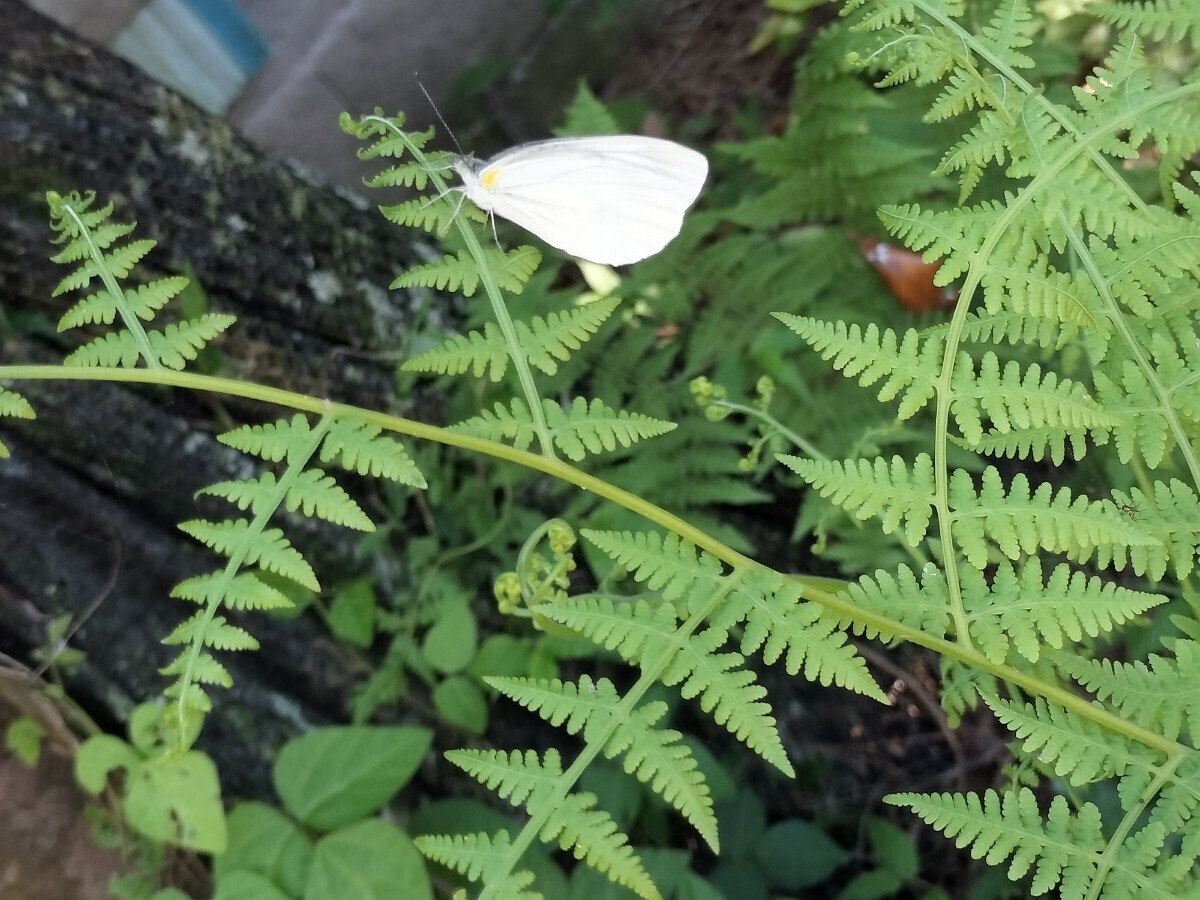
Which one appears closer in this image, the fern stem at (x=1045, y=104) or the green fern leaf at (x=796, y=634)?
the green fern leaf at (x=796, y=634)

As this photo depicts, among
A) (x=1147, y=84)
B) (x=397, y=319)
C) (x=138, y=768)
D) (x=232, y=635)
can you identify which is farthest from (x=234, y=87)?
(x=1147, y=84)

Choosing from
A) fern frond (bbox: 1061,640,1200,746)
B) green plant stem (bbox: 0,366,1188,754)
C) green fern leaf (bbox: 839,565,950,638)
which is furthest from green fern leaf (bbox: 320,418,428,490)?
fern frond (bbox: 1061,640,1200,746)

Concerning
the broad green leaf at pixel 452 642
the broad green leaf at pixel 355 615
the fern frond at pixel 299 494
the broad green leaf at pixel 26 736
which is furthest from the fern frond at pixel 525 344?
the broad green leaf at pixel 26 736

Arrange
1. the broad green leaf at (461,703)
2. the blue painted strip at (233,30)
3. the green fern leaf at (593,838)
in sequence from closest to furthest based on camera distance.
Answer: the green fern leaf at (593,838) → the broad green leaf at (461,703) → the blue painted strip at (233,30)

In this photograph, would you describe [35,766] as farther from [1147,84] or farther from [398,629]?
[1147,84]

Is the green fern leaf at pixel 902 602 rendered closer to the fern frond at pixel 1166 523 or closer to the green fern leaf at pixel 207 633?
the fern frond at pixel 1166 523

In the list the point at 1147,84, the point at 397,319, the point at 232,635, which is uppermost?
the point at 1147,84
